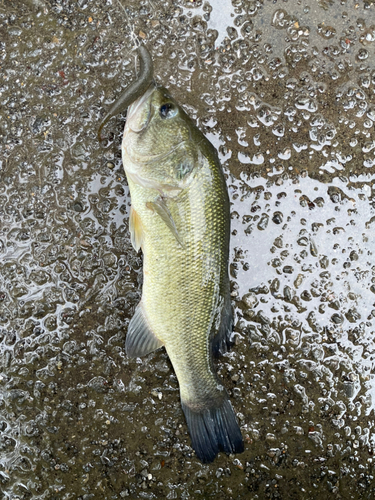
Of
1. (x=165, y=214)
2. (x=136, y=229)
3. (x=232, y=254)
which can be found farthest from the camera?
(x=232, y=254)

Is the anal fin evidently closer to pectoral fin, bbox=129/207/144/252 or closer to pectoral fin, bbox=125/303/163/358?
A: pectoral fin, bbox=125/303/163/358

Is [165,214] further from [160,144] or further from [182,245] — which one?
[160,144]

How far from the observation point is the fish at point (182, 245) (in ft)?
7.98

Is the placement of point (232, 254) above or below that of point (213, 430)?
above

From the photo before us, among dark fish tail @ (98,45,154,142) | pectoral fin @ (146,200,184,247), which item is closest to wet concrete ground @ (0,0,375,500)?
dark fish tail @ (98,45,154,142)

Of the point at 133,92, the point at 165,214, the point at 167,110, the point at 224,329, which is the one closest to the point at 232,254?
the point at 224,329

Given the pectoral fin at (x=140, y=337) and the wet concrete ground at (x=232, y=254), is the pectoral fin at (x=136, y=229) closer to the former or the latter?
the wet concrete ground at (x=232, y=254)

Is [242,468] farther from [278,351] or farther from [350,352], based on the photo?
[350,352]

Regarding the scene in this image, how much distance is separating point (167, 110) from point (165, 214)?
634 mm

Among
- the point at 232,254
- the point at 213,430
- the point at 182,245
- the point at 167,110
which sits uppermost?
the point at 167,110

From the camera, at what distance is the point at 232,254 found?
293cm

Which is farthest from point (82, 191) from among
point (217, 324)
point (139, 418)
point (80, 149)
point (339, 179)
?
point (339, 179)

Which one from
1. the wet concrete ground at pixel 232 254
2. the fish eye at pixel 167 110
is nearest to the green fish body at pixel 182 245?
the fish eye at pixel 167 110

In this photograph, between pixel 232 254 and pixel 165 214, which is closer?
pixel 165 214
